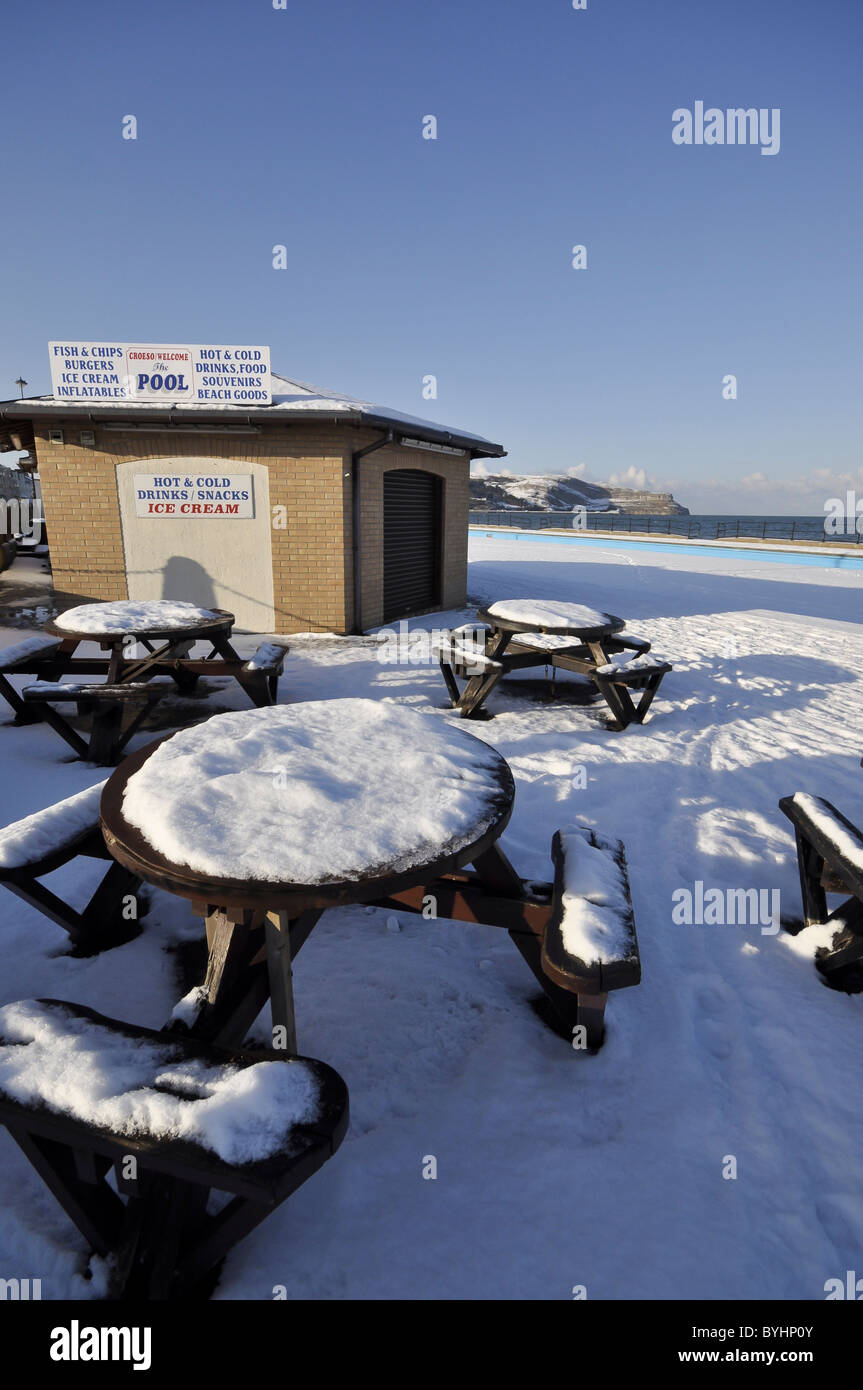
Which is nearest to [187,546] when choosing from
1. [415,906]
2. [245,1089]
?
[415,906]

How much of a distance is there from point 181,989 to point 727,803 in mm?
3579

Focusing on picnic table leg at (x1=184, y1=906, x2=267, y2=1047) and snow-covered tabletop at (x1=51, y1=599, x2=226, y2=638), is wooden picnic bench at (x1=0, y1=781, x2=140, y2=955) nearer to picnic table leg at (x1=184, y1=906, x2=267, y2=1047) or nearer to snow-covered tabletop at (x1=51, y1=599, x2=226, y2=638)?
picnic table leg at (x1=184, y1=906, x2=267, y2=1047)

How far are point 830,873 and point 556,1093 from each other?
185cm

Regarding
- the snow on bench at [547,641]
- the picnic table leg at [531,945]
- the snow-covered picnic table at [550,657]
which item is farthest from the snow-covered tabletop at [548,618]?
the picnic table leg at [531,945]

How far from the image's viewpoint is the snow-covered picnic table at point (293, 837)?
70.9 inches

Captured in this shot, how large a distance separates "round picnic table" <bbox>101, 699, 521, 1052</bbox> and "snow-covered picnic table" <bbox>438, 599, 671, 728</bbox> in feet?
11.3

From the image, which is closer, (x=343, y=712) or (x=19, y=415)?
(x=343, y=712)

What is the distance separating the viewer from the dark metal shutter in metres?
11.0

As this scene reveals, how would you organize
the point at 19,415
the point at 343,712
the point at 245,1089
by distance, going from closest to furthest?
1. the point at 245,1089
2. the point at 343,712
3. the point at 19,415

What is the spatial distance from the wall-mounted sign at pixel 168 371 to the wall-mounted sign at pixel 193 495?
1.00m

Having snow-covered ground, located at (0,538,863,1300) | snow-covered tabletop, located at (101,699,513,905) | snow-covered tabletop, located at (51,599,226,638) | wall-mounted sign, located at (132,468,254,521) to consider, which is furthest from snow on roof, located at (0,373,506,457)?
snow-covered tabletop, located at (101,699,513,905)

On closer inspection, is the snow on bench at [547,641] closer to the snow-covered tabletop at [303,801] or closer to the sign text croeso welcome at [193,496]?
the snow-covered tabletop at [303,801]
